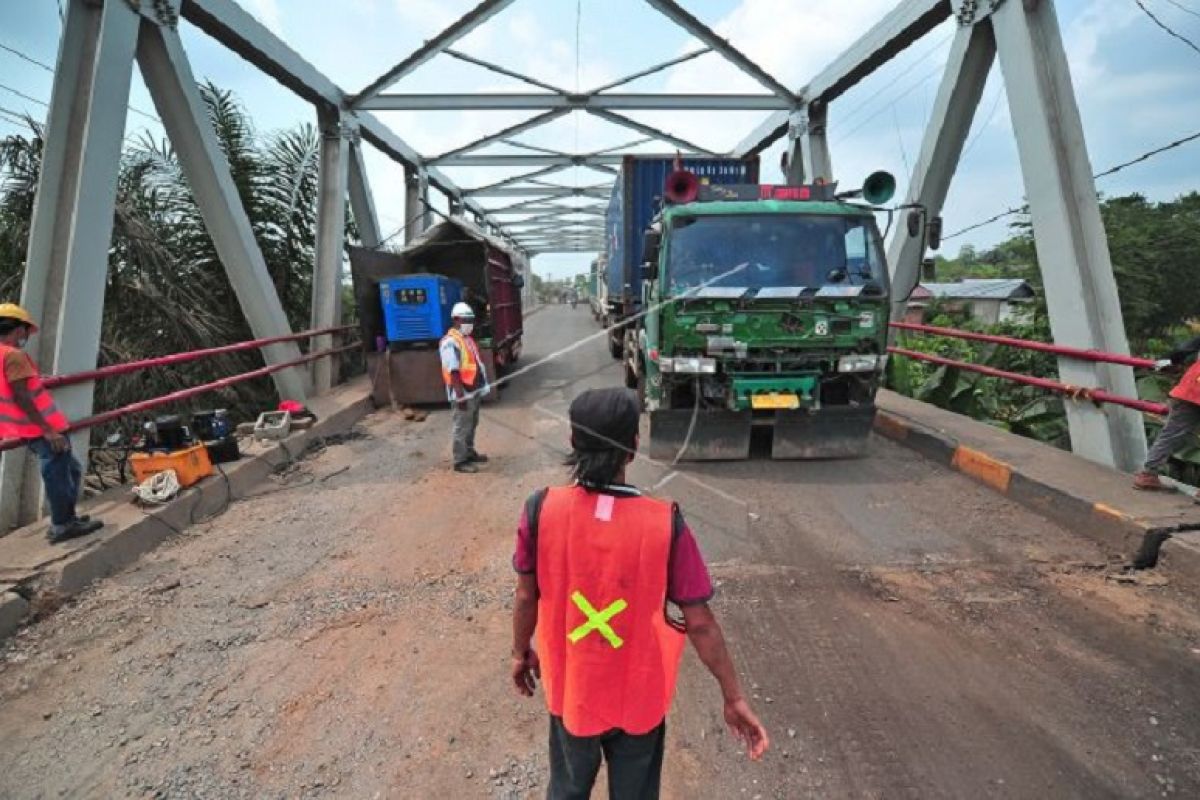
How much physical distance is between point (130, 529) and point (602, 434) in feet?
15.4

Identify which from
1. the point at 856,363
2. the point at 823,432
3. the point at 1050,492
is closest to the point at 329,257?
the point at 823,432

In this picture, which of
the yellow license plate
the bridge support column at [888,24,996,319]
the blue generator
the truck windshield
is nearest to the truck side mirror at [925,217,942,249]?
the bridge support column at [888,24,996,319]

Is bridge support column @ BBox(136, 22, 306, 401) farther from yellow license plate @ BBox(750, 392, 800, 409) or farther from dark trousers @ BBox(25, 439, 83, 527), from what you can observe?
yellow license plate @ BBox(750, 392, 800, 409)

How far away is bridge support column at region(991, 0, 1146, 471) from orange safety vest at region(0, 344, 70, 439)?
8273 millimetres

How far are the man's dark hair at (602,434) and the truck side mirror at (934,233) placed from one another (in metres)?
6.34

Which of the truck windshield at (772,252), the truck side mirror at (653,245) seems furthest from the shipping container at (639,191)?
the truck windshield at (772,252)

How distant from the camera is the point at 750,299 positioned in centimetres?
600

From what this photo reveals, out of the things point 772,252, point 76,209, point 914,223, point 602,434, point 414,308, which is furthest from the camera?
point 414,308

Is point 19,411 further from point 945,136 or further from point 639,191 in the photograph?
point 945,136

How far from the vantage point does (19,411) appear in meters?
4.22

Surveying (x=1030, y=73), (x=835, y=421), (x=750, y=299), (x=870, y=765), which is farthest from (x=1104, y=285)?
(x=870, y=765)

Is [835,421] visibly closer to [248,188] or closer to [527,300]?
[248,188]

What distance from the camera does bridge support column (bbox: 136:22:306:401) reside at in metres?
6.96

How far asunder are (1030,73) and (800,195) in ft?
7.65
